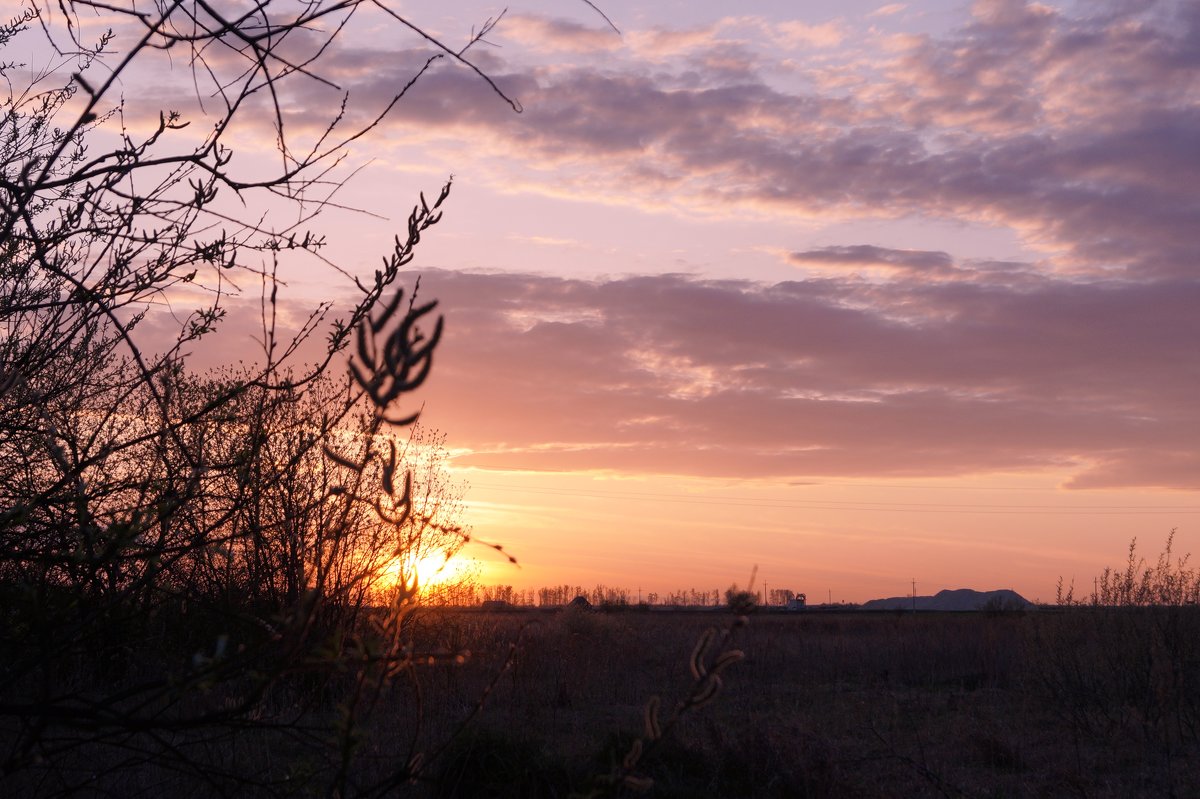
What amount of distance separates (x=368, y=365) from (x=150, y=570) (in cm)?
123

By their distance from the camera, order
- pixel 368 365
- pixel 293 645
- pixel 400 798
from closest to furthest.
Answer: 1. pixel 368 365
2. pixel 293 645
3. pixel 400 798

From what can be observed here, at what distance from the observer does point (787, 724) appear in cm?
1201

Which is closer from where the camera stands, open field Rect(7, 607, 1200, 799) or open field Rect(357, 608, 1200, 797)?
open field Rect(7, 607, 1200, 799)

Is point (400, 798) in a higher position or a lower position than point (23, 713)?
lower

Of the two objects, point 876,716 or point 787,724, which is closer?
point 787,724

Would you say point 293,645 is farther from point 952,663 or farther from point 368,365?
point 952,663

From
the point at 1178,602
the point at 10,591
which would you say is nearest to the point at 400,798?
the point at 10,591

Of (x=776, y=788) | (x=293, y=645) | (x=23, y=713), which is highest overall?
(x=293, y=645)

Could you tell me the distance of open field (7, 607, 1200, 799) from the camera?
6562 mm

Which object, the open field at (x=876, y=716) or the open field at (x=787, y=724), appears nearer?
the open field at (x=787, y=724)

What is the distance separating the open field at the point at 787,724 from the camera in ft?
21.5

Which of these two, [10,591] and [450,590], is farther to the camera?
[450,590]

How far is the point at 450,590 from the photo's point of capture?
14.1 m

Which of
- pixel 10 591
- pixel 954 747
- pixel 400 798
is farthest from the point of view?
pixel 954 747
